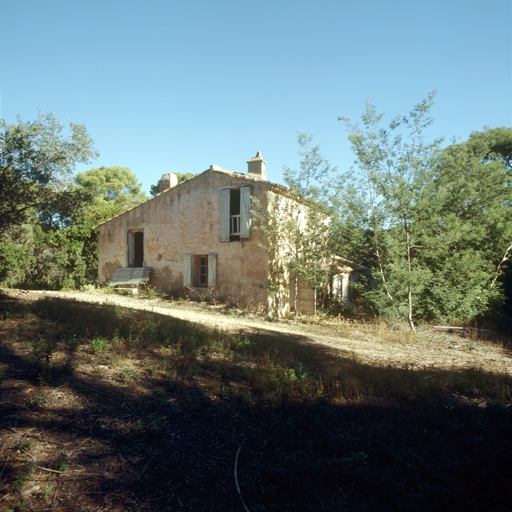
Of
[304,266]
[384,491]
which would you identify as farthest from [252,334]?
[384,491]

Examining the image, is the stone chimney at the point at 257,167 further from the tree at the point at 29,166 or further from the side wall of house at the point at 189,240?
the tree at the point at 29,166

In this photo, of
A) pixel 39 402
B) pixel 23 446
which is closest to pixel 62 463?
pixel 23 446

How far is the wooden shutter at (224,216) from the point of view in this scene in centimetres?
1316

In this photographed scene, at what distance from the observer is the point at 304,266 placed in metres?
12.1

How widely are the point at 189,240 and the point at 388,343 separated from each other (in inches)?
338

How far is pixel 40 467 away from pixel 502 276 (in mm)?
14782

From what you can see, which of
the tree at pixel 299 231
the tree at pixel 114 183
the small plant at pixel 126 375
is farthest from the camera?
the tree at pixel 114 183

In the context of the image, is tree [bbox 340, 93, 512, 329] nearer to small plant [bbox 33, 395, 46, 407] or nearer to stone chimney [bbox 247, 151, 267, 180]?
stone chimney [bbox 247, 151, 267, 180]

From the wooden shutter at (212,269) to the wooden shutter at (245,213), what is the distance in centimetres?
144

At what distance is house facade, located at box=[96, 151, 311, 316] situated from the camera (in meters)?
12.6

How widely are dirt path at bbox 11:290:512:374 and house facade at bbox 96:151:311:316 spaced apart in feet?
4.81

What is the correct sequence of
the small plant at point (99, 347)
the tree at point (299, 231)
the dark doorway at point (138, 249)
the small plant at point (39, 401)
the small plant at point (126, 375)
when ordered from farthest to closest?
1. the dark doorway at point (138, 249)
2. the tree at point (299, 231)
3. the small plant at point (99, 347)
4. the small plant at point (126, 375)
5. the small plant at point (39, 401)

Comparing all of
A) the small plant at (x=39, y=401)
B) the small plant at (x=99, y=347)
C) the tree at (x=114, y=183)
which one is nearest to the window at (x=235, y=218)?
the small plant at (x=99, y=347)

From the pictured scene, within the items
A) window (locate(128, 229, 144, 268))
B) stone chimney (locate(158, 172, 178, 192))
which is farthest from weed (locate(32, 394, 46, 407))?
stone chimney (locate(158, 172, 178, 192))
